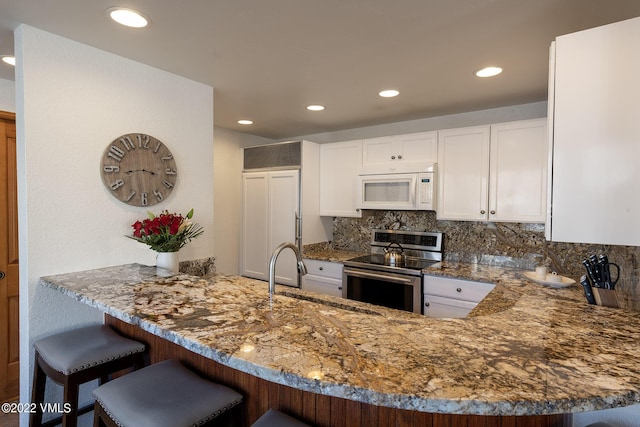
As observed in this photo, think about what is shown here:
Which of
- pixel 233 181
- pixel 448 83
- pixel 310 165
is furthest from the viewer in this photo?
pixel 233 181

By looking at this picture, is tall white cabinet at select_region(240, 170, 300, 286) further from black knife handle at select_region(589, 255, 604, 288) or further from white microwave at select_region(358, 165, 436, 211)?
black knife handle at select_region(589, 255, 604, 288)

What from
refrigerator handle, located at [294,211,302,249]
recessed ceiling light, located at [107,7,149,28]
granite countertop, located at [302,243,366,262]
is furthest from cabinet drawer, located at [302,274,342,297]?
recessed ceiling light, located at [107,7,149,28]

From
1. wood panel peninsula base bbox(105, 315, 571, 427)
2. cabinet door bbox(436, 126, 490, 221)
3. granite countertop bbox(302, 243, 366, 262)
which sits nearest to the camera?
wood panel peninsula base bbox(105, 315, 571, 427)

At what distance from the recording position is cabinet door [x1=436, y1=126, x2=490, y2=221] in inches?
108

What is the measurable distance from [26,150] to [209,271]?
4.24 feet

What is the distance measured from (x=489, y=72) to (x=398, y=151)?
1169 mm

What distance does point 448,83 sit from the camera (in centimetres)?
229

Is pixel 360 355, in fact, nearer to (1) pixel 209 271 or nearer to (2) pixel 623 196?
(2) pixel 623 196

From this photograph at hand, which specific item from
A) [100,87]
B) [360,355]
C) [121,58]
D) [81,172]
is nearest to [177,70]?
[121,58]

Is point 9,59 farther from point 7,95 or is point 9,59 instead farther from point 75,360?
point 75,360

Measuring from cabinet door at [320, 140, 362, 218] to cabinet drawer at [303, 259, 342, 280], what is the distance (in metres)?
0.57

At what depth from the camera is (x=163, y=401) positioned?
1123 millimetres

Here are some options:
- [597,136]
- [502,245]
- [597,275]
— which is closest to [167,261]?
[597,136]

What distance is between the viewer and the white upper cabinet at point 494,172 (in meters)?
2.52
